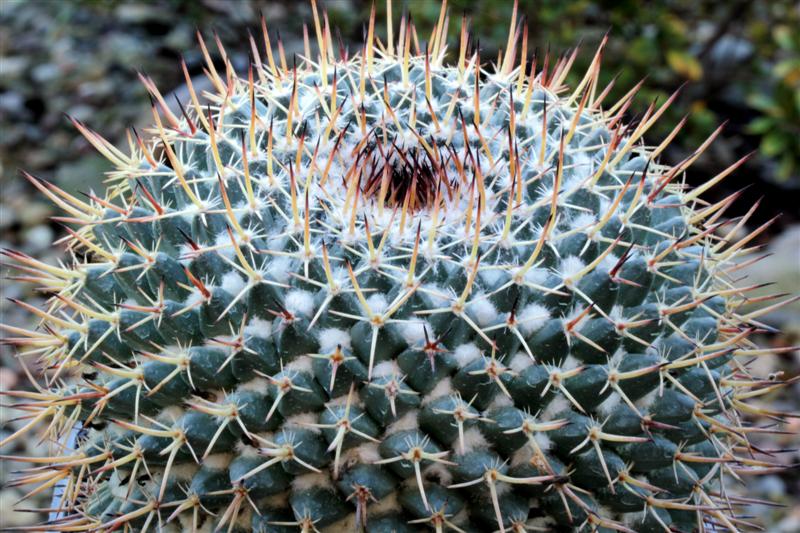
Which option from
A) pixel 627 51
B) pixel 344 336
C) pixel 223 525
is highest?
pixel 344 336

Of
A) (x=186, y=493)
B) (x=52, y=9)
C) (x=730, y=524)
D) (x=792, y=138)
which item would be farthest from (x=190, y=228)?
(x=52, y=9)

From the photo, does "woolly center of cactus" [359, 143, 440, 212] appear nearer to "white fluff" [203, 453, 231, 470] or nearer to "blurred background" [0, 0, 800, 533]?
"white fluff" [203, 453, 231, 470]

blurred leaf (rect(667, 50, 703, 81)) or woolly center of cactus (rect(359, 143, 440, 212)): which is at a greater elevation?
woolly center of cactus (rect(359, 143, 440, 212))

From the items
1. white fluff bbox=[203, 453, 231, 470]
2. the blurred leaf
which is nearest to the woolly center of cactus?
white fluff bbox=[203, 453, 231, 470]

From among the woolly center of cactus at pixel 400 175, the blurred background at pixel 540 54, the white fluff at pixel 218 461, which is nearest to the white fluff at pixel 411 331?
the woolly center of cactus at pixel 400 175

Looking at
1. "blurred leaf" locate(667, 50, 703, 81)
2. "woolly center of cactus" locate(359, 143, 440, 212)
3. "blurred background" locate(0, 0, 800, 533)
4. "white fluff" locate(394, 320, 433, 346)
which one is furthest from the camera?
"blurred leaf" locate(667, 50, 703, 81)

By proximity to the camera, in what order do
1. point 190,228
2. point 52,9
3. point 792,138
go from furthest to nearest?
point 52,9 < point 792,138 < point 190,228

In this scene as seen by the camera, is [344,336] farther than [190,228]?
No

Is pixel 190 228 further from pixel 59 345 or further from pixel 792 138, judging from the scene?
pixel 792 138

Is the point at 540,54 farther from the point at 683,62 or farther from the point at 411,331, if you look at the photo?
the point at 411,331
